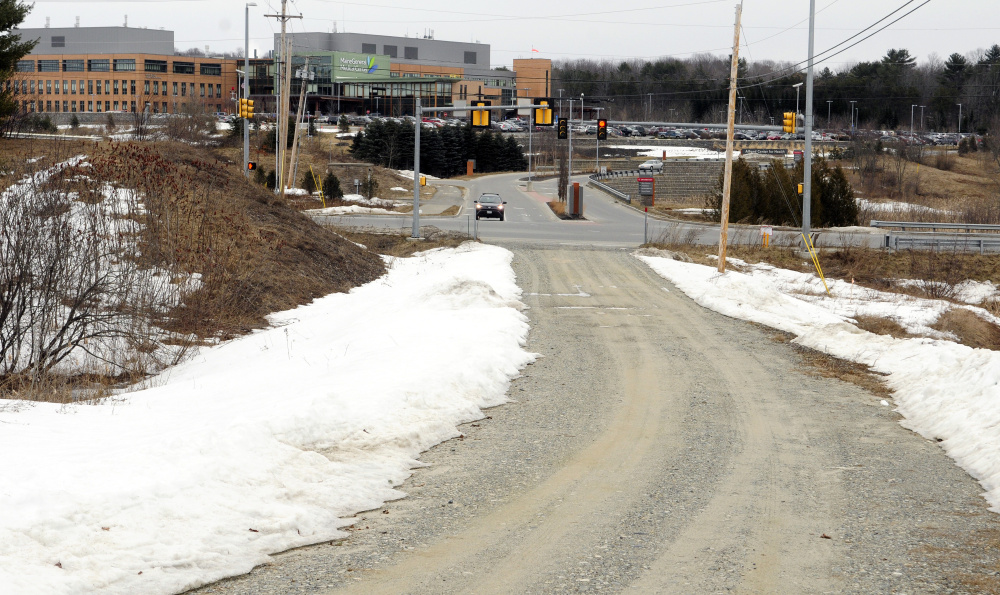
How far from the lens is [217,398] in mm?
11875

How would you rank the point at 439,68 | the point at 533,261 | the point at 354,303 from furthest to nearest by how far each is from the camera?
the point at 439,68
the point at 533,261
the point at 354,303

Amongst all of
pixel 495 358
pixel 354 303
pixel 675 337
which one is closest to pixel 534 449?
pixel 495 358

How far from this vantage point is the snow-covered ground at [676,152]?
353 ft

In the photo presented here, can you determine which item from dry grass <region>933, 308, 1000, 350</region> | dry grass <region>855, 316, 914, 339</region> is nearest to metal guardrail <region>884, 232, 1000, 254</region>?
dry grass <region>933, 308, 1000, 350</region>

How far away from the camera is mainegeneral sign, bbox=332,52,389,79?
Answer: 461 feet

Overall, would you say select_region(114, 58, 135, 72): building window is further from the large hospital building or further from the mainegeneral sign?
the mainegeneral sign

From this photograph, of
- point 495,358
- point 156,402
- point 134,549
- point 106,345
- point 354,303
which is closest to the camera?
point 134,549

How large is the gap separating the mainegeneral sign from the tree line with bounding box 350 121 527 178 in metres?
45.4

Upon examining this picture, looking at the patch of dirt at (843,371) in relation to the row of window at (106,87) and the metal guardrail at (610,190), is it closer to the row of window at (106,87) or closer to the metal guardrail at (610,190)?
the metal guardrail at (610,190)

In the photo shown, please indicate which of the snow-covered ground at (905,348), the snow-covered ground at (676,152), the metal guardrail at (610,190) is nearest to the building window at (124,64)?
the snow-covered ground at (676,152)

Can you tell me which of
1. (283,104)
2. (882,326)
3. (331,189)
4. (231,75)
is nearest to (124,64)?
(231,75)

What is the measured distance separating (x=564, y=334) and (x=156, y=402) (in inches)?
343

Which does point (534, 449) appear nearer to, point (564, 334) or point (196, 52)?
point (564, 334)

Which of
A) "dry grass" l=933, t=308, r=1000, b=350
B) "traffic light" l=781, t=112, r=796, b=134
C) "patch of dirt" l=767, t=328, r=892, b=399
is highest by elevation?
"traffic light" l=781, t=112, r=796, b=134
